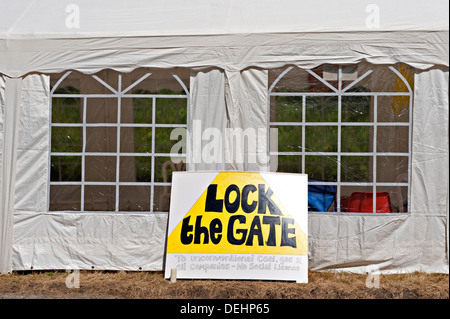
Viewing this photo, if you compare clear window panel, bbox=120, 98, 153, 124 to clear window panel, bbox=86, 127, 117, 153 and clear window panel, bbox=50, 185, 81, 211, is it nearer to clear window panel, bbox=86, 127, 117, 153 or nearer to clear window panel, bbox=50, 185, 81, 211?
clear window panel, bbox=86, 127, 117, 153

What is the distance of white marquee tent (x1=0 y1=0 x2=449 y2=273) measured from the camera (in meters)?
6.77

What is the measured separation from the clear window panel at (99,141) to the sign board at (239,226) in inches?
33.7

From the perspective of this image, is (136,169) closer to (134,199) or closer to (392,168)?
(134,199)

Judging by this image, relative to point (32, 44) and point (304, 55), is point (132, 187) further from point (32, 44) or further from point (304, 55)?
point (304, 55)

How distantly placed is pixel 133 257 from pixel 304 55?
258cm

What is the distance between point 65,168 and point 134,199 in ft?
2.51

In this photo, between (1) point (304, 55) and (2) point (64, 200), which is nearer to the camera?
(1) point (304, 55)

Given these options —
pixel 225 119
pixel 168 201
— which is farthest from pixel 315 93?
pixel 168 201

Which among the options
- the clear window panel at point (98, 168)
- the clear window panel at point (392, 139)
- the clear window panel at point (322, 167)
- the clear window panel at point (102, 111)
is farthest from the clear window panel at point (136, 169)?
the clear window panel at point (392, 139)

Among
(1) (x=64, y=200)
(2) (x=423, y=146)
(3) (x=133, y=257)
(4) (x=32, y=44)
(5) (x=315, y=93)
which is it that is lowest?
(3) (x=133, y=257)

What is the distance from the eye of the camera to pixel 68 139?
283 inches

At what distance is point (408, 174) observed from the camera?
22.4ft

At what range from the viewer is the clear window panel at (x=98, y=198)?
7.17m

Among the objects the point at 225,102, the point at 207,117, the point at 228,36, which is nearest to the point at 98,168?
the point at 207,117
